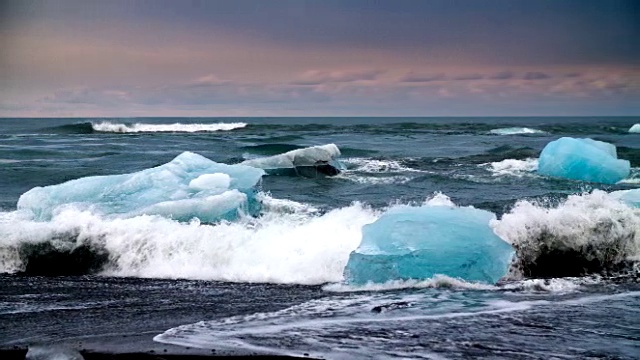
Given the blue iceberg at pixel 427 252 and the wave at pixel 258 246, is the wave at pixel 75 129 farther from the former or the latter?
the blue iceberg at pixel 427 252

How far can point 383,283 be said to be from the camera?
6969mm

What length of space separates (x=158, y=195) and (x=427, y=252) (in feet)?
15.2

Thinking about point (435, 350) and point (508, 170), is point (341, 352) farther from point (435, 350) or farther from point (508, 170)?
point (508, 170)

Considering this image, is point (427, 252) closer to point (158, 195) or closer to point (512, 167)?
point (158, 195)

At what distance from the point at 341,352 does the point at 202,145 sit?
24.6m

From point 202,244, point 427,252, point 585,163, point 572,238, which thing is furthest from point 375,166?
point 427,252

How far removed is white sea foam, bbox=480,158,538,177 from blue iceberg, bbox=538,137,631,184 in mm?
804

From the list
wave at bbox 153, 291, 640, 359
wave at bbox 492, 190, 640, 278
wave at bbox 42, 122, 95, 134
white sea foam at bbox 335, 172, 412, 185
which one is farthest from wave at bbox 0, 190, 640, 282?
A: wave at bbox 42, 122, 95, 134

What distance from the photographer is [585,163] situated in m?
16.1

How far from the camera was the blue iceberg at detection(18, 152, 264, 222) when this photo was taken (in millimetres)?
9469

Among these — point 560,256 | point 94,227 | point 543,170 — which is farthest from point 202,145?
point 560,256

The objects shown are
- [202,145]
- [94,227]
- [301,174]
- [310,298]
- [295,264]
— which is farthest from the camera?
[202,145]

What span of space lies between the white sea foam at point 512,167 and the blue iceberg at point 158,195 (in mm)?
8989

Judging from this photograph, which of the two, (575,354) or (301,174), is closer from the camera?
(575,354)
